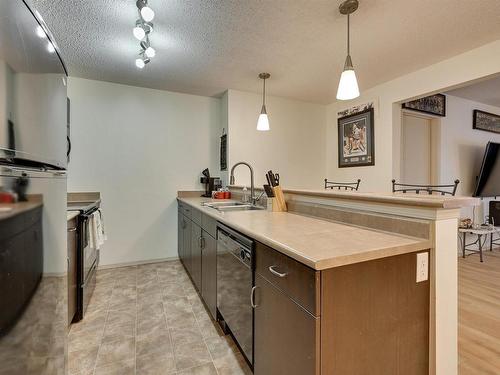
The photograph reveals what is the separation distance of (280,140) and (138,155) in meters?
2.06

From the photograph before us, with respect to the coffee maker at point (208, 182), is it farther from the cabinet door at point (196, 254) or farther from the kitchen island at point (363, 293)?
the kitchen island at point (363, 293)

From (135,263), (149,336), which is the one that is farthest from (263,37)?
(135,263)

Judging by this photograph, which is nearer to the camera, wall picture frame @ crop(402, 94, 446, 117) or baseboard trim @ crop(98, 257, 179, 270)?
baseboard trim @ crop(98, 257, 179, 270)

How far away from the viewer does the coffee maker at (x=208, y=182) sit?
3.65m

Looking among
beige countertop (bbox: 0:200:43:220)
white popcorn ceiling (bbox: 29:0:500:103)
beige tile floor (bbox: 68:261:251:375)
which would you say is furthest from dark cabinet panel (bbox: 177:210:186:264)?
beige countertop (bbox: 0:200:43:220)

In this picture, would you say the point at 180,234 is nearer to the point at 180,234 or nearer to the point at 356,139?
the point at 180,234

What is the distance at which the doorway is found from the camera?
143 inches

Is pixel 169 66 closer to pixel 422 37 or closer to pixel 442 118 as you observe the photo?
pixel 422 37

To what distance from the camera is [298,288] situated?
98 cm

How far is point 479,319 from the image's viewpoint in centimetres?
202

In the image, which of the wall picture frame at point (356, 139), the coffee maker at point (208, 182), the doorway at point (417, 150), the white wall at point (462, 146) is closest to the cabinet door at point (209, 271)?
the coffee maker at point (208, 182)

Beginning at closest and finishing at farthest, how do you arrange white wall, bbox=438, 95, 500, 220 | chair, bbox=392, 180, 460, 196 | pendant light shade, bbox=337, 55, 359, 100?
pendant light shade, bbox=337, 55, 359, 100 → chair, bbox=392, 180, 460, 196 → white wall, bbox=438, 95, 500, 220

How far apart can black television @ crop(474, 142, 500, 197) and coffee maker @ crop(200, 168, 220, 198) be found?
411 centimetres

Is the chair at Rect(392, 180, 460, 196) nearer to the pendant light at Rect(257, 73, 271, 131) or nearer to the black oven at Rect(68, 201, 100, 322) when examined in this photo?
the pendant light at Rect(257, 73, 271, 131)
